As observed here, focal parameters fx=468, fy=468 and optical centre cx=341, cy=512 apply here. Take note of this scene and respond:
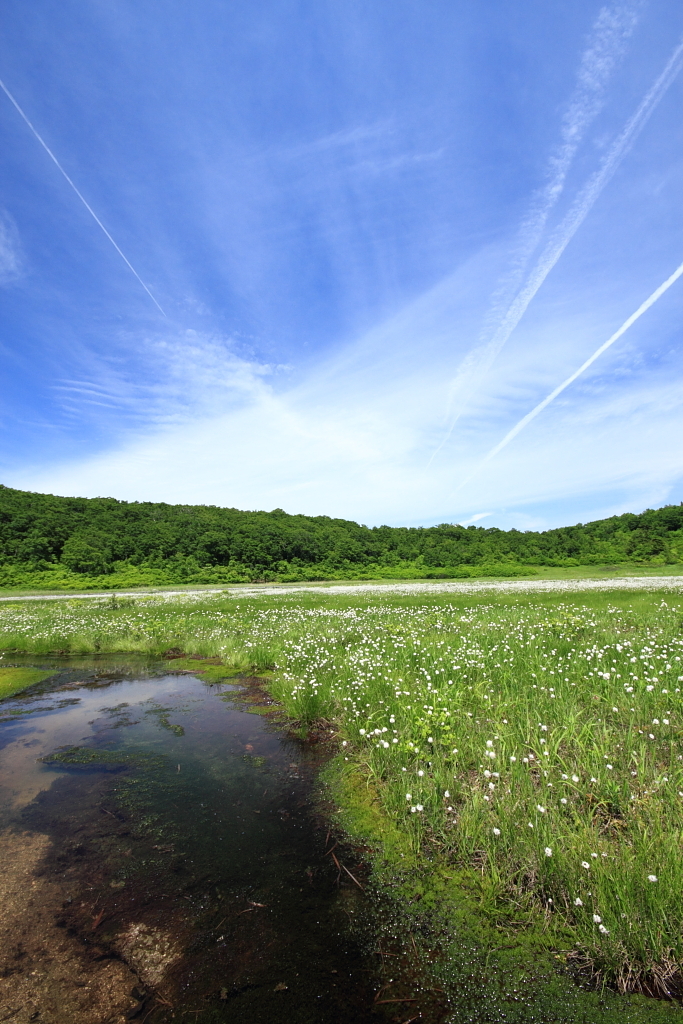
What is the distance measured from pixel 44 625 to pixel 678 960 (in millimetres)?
28073

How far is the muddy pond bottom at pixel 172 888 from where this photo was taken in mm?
4121

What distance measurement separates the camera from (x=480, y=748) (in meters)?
7.50

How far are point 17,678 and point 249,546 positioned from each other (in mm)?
72749

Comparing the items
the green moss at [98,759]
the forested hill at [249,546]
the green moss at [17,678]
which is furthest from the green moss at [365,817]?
the forested hill at [249,546]

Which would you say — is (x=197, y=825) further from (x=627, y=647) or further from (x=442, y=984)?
(x=627, y=647)

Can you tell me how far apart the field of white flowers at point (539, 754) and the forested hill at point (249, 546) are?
55.8m

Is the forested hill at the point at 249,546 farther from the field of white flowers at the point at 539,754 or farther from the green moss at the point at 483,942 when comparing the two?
the green moss at the point at 483,942

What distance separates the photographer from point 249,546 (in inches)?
3497

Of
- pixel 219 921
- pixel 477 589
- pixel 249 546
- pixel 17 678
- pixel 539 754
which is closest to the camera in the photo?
pixel 219 921

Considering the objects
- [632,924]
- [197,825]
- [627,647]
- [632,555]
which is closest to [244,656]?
[197,825]

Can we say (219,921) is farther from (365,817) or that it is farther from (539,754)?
(539,754)

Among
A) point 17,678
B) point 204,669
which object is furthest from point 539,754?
point 17,678

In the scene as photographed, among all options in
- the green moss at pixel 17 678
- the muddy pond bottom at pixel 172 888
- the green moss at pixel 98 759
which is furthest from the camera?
the green moss at pixel 17 678

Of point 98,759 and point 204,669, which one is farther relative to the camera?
point 204,669
